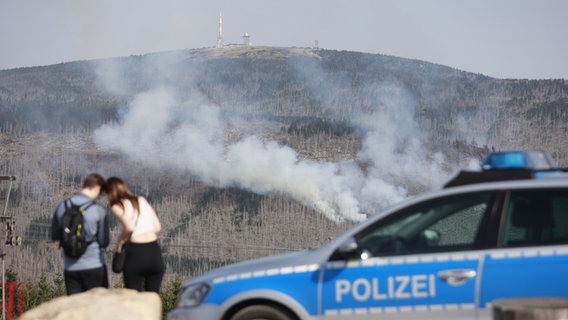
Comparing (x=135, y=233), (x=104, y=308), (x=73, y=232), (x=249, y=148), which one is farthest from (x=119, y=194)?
(x=249, y=148)

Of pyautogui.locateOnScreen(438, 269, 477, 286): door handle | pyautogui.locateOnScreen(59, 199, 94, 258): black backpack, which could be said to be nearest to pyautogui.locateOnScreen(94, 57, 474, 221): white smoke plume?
pyautogui.locateOnScreen(59, 199, 94, 258): black backpack

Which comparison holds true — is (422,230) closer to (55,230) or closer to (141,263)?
(141,263)

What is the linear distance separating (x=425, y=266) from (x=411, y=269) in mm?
109

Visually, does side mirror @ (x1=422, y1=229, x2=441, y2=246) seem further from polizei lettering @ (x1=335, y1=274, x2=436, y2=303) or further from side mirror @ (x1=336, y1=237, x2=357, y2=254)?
side mirror @ (x1=336, y1=237, x2=357, y2=254)

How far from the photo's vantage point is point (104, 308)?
10062 millimetres

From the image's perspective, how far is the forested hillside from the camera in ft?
448

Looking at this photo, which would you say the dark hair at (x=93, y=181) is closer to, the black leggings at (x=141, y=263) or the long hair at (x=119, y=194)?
the long hair at (x=119, y=194)

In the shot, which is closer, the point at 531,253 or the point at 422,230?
the point at 531,253

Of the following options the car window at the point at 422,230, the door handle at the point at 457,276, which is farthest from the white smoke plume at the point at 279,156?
the door handle at the point at 457,276

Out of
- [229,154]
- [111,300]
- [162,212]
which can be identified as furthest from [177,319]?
[162,212]

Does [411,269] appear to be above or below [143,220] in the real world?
below

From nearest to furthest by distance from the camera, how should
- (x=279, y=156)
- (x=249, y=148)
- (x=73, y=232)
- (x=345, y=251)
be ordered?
(x=345, y=251)
(x=73, y=232)
(x=279, y=156)
(x=249, y=148)

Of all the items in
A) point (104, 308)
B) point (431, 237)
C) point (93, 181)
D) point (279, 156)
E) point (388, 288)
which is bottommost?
point (104, 308)

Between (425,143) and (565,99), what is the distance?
26059mm
